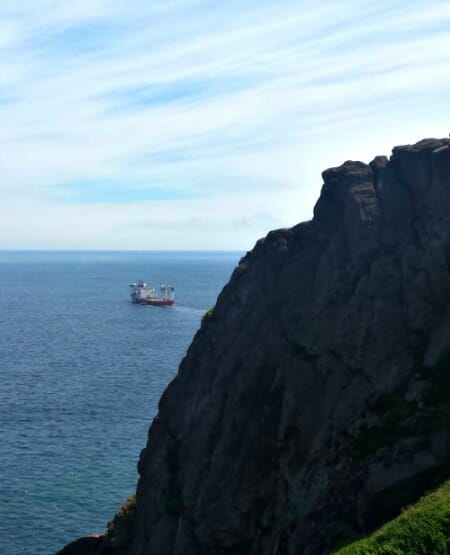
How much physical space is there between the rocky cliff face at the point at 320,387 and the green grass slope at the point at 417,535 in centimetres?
261

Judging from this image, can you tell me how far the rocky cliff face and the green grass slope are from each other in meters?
2.61

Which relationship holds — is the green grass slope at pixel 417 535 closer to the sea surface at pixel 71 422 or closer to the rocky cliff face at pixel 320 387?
the rocky cliff face at pixel 320 387

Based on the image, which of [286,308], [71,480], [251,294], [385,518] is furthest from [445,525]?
[71,480]

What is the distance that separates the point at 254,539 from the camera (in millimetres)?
33344

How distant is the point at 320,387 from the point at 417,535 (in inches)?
424

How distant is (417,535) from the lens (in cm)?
2331

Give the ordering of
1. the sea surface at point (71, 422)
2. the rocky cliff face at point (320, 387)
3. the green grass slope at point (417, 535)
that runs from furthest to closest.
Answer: the sea surface at point (71, 422) < the rocky cliff face at point (320, 387) < the green grass slope at point (417, 535)

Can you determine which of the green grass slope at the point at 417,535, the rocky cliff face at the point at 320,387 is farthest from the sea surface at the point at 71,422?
the green grass slope at the point at 417,535

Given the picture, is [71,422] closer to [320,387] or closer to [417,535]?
[320,387]

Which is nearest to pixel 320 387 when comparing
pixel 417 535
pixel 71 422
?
pixel 417 535

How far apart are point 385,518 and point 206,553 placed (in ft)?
35.3

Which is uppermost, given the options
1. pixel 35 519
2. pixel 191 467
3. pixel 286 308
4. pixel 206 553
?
pixel 286 308

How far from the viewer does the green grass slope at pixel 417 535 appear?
75.9 feet

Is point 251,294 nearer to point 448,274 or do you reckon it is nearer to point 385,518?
point 448,274
